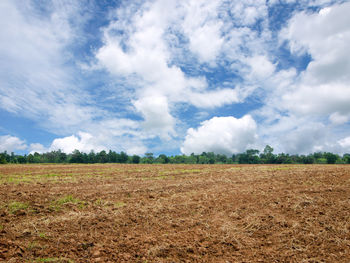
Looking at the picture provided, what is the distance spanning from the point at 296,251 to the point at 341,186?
884 cm

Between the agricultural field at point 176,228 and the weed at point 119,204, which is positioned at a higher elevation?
the weed at point 119,204

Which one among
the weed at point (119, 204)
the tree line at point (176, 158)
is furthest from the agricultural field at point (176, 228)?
the tree line at point (176, 158)

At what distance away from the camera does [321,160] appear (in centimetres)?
10100

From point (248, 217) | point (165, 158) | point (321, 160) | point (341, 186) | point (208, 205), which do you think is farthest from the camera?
point (165, 158)

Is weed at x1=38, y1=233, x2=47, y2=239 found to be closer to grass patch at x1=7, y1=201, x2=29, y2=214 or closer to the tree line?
grass patch at x1=7, y1=201, x2=29, y2=214

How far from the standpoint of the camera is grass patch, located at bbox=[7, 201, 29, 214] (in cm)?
742

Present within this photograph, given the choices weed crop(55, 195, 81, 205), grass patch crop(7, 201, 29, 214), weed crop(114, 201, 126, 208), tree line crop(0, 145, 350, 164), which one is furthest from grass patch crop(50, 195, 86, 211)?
tree line crop(0, 145, 350, 164)

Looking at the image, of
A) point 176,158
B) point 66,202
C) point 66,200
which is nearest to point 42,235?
point 66,202

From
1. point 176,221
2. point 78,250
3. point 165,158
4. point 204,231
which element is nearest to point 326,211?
point 204,231

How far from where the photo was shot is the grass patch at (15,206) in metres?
7.42

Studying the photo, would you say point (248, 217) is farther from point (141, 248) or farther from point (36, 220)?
point (36, 220)

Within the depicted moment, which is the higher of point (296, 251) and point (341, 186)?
point (341, 186)

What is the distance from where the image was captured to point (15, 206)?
7836 millimetres

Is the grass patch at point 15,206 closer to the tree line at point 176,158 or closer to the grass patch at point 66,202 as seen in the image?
the grass patch at point 66,202
